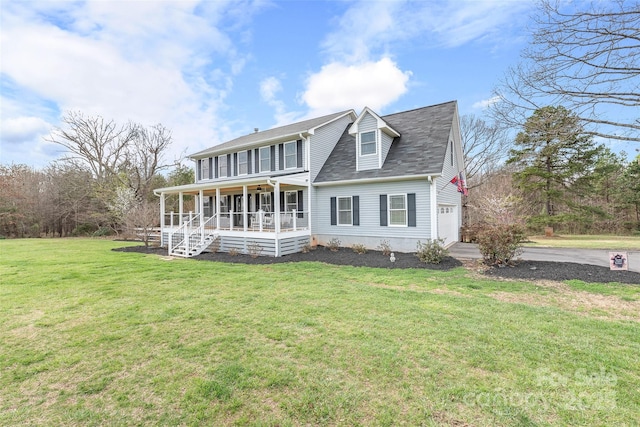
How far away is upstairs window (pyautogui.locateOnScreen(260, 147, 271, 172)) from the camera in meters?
15.3

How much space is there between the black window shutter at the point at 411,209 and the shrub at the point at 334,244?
335 cm

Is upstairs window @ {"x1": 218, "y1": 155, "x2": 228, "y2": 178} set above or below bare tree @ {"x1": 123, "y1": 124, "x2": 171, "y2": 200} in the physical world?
below

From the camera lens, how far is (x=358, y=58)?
15.2 meters

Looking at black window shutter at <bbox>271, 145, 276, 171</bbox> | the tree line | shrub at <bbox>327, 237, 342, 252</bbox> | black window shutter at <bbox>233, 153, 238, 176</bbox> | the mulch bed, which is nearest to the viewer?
the mulch bed

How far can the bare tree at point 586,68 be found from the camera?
7.84 meters

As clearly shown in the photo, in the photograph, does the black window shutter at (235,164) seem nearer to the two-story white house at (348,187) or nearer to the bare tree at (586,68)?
the two-story white house at (348,187)

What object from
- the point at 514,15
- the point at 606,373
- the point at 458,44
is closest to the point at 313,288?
the point at 606,373

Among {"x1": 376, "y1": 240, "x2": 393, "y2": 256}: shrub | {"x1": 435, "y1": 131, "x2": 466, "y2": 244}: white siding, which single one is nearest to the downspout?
{"x1": 435, "y1": 131, "x2": 466, "y2": 244}: white siding

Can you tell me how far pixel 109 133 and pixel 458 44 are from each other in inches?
1151

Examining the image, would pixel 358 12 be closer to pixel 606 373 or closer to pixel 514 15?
pixel 514 15

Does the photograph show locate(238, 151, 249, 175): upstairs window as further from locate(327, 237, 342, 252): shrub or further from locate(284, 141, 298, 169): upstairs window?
locate(327, 237, 342, 252): shrub

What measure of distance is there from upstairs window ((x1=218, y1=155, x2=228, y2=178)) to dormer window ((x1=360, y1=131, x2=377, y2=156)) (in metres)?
8.81

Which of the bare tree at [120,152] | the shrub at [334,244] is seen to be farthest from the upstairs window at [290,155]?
the bare tree at [120,152]

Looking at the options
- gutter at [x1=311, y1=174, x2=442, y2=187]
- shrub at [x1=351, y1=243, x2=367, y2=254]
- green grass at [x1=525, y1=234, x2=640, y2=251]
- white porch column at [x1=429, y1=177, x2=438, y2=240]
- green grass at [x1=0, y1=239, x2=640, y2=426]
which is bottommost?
green grass at [x1=0, y1=239, x2=640, y2=426]
